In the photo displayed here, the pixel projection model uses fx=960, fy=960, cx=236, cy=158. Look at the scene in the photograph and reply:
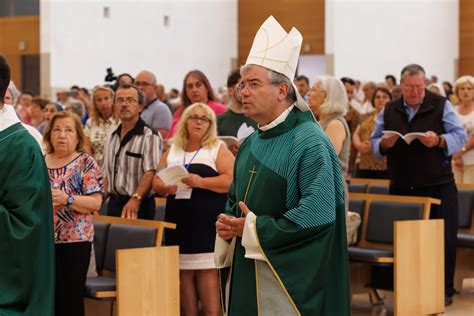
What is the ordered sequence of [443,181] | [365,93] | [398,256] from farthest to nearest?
[365,93]
[443,181]
[398,256]

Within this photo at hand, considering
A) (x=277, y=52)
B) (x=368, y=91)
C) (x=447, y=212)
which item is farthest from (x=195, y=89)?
(x=368, y=91)

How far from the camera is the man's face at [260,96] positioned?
13.1ft

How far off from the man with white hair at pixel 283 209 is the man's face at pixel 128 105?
266 cm

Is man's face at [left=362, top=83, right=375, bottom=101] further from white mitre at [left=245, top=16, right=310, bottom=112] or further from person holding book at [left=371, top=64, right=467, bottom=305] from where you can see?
white mitre at [left=245, top=16, right=310, bottom=112]

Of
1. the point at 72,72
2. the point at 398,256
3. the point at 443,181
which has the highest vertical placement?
→ the point at 72,72

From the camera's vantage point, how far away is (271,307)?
13.1ft

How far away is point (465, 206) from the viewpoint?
839cm

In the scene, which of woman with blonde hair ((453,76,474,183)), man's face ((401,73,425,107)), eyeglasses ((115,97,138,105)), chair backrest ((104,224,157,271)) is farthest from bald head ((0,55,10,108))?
woman with blonde hair ((453,76,474,183))

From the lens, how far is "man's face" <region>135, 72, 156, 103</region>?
28.4ft

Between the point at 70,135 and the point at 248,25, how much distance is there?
17701mm

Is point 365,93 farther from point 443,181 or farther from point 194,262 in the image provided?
point 194,262

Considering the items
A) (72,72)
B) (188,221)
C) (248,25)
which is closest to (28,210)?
(188,221)

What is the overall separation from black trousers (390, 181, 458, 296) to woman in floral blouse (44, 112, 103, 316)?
309cm

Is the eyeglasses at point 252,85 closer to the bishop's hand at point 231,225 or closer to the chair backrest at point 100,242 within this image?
the bishop's hand at point 231,225
